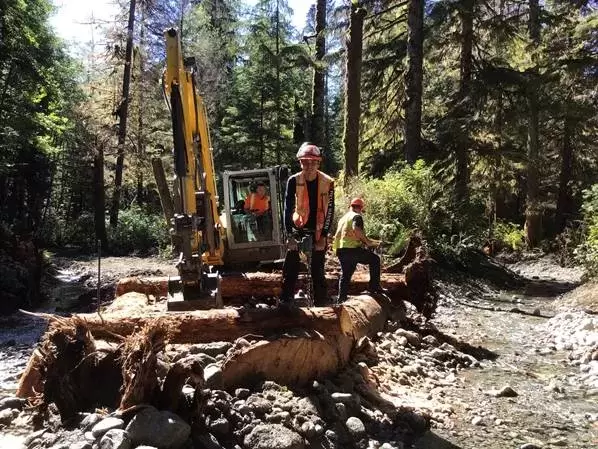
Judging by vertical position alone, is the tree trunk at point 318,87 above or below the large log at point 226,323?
above

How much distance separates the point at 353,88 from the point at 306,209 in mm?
11053

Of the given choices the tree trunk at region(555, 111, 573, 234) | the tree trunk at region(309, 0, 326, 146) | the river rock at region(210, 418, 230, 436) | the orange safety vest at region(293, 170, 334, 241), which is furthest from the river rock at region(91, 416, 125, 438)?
the tree trunk at region(555, 111, 573, 234)

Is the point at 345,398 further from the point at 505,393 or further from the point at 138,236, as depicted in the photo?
the point at 138,236

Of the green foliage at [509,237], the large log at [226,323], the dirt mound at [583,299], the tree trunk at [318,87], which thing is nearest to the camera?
the large log at [226,323]

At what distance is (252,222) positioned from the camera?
11164mm

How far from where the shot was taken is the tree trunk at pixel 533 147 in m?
18.0

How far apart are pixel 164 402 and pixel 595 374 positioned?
17.7 ft

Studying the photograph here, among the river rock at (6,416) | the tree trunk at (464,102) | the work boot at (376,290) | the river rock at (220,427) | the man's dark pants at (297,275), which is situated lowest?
the river rock at (6,416)

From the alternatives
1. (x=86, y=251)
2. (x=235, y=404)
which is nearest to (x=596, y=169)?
(x=86, y=251)

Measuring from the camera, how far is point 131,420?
4195 millimetres

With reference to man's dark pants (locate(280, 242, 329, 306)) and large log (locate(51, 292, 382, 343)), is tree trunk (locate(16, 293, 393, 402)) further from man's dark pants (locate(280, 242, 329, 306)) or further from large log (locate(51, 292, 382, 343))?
man's dark pants (locate(280, 242, 329, 306))

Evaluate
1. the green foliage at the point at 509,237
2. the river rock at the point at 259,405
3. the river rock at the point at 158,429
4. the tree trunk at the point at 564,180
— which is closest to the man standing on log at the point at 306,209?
the river rock at the point at 259,405

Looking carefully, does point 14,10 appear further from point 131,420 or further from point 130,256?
point 131,420

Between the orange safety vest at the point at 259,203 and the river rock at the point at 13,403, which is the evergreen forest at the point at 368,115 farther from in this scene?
the river rock at the point at 13,403
